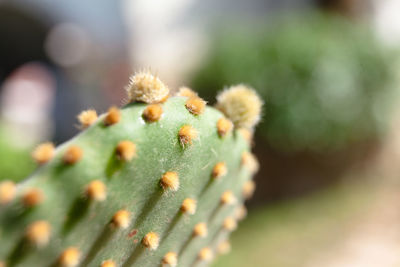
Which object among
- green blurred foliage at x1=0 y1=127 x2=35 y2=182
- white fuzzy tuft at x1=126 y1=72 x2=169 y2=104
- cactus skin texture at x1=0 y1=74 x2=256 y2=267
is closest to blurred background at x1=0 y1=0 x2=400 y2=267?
green blurred foliage at x1=0 y1=127 x2=35 y2=182

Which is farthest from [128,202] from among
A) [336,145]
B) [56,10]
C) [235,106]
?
[56,10]

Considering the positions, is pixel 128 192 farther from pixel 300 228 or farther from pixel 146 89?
pixel 300 228

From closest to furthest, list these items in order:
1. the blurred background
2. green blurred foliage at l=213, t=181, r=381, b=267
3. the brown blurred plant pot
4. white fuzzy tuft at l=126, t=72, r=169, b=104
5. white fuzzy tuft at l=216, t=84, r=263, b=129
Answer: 1. white fuzzy tuft at l=126, t=72, r=169, b=104
2. white fuzzy tuft at l=216, t=84, r=263, b=129
3. green blurred foliage at l=213, t=181, r=381, b=267
4. the blurred background
5. the brown blurred plant pot

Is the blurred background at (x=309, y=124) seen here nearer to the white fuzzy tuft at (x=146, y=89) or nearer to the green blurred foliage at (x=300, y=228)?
the green blurred foliage at (x=300, y=228)

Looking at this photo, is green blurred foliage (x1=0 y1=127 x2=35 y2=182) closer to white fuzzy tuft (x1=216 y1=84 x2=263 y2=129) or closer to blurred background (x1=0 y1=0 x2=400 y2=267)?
blurred background (x1=0 y1=0 x2=400 y2=267)

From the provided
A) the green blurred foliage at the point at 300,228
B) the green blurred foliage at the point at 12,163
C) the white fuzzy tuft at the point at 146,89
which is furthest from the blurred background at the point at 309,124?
the white fuzzy tuft at the point at 146,89

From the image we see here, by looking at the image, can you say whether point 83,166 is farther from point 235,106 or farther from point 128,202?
point 235,106
